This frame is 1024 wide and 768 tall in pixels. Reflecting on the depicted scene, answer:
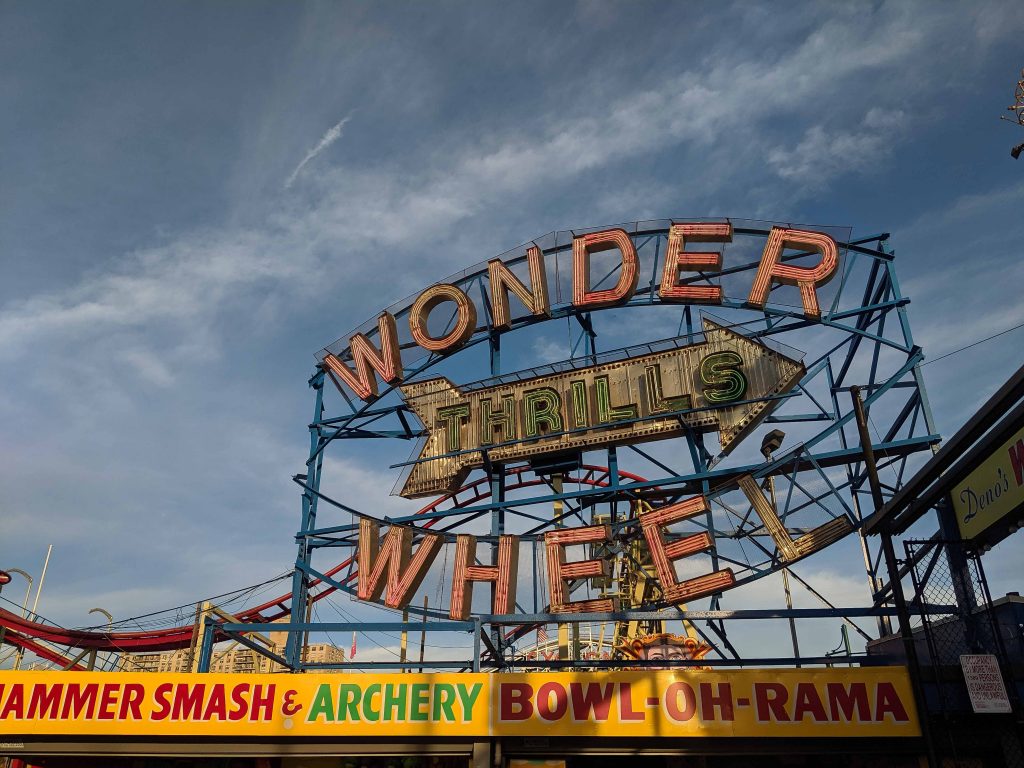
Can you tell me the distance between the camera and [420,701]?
1262 cm

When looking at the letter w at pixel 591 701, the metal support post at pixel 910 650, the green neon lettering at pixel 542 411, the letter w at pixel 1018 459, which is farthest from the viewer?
the green neon lettering at pixel 542 411

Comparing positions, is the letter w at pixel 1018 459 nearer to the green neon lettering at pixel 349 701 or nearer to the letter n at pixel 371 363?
the green neon lettering at pixel 349 701

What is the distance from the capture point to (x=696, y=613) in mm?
15695

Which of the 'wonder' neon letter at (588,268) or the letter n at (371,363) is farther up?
the 'wonder' neon letter at (588,268)

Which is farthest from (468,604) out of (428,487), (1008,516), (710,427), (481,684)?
(1008,516)

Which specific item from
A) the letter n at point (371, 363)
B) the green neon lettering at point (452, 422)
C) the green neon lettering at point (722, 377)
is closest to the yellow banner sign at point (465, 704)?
the green neon lettering at point (722, 377)

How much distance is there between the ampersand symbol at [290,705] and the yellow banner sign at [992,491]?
429 inches

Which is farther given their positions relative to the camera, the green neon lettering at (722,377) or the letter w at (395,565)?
the green neon lettering at (722,377)

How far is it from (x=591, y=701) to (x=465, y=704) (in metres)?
1.99

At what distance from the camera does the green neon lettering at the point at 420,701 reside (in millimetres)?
12555

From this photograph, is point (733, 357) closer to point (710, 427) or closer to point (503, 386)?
point (710, 427)

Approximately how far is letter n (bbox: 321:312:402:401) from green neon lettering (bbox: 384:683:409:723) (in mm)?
10432

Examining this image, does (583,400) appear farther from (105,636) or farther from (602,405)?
(105,636)

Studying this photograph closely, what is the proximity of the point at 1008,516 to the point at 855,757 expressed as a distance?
453 centimetres
